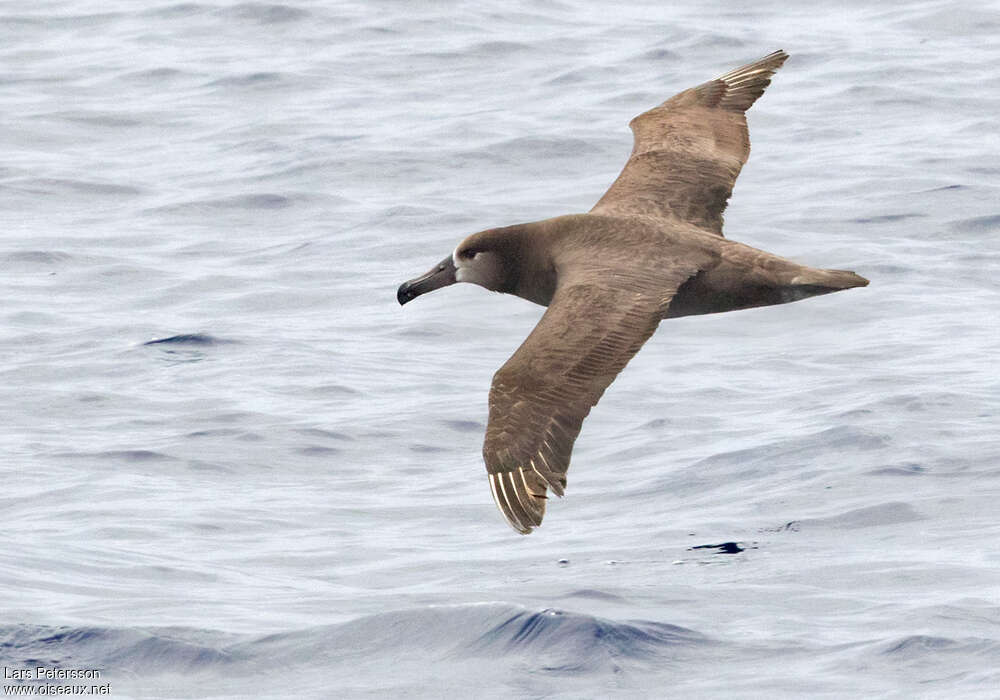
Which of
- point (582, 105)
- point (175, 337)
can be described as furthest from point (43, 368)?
point (582, 105)

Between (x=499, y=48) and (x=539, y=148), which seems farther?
(x=499, y=48)

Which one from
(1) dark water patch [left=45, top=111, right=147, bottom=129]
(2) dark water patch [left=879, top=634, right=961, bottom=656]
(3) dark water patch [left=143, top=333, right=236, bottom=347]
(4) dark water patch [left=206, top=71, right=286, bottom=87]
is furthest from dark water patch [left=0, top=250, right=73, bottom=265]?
(2) dark water patch [left=879, top=634, right=961, bottom=656]

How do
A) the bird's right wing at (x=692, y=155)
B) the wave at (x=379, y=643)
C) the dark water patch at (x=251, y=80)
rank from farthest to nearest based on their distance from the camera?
the dark water patch at (x=251, y=80)
the bird's right wing at (x=692, y=155)
the wave at (x=379, y=643)

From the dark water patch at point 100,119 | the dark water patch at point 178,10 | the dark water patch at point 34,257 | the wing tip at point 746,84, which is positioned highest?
the wing tip at point 746,84

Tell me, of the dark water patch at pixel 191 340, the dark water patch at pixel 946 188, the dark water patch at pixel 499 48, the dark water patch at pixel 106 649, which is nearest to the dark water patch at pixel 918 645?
the dark water patch at pixel 106 649

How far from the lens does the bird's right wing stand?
39.0 feet

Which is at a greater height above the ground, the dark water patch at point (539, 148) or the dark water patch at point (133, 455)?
the dark water patch at point (539, 148)

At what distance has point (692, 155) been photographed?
490 inches

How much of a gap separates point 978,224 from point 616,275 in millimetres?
8635

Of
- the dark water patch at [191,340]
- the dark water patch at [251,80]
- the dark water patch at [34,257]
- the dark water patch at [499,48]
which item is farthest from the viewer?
the dark water patch at [499,48]

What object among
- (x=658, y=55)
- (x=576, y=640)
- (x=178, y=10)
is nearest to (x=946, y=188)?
(x=658, y=55)

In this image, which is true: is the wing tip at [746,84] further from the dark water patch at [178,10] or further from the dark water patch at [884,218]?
the dark water patch at [178,10]

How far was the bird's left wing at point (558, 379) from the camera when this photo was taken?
910cm

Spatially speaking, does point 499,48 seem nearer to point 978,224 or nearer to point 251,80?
point 251,80
